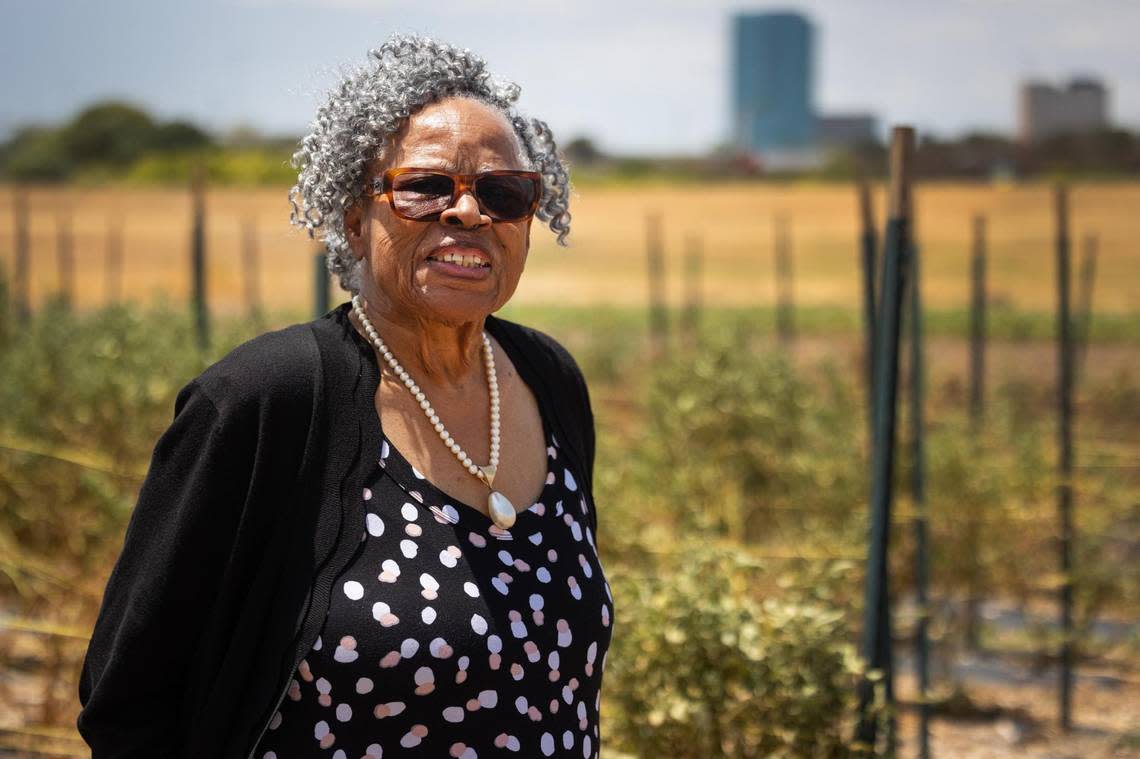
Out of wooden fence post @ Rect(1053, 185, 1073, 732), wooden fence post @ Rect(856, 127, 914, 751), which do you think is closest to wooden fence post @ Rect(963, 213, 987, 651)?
wooden fence post @ Rect(1053, 185, 1073, 732)

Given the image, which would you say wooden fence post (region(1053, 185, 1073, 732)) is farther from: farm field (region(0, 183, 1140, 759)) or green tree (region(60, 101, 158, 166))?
green tree (region(60, 101, 158, 166))

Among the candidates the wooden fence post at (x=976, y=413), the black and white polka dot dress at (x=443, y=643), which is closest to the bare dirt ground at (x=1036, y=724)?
the wooden fence post at (x=976, y=413)

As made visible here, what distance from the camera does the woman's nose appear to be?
1664mm

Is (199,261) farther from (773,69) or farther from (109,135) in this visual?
(773,69)

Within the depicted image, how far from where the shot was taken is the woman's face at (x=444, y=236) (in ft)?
5.49

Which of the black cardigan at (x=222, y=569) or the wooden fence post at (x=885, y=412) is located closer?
the black cardigan at (x=222, y=569)

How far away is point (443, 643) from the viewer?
1.51 metres

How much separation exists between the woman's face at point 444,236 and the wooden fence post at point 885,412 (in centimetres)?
124

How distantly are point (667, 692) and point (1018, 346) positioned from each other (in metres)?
13.4

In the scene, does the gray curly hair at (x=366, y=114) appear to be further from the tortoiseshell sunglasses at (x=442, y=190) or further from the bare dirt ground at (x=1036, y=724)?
the bare dirt ground at (x=1036, y=724)

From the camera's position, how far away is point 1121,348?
1455 cm

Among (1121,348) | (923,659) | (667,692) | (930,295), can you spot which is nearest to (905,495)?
(923,659)

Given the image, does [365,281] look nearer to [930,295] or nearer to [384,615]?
[384,615]

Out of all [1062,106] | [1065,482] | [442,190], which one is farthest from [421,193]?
[1062,106]
